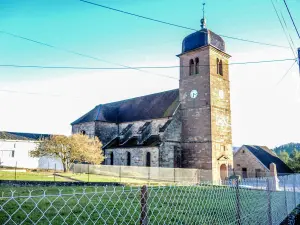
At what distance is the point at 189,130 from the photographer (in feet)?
93.5

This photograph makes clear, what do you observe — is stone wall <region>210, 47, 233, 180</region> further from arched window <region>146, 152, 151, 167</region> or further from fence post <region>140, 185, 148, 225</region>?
fence post <region>140, 185, 148, 225</region>

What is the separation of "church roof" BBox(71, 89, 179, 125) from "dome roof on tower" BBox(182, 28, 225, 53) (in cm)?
623

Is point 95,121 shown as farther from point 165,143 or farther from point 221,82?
point 221,82

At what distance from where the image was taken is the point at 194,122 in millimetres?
28141

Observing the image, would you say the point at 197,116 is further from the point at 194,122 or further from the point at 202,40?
the point at 202,40

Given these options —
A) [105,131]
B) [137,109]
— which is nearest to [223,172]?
[137,109]

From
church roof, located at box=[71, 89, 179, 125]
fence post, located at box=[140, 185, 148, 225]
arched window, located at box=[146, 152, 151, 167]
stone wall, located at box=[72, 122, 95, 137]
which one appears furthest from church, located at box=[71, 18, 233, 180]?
fence post, located at box=[140, 185, 148, 225]

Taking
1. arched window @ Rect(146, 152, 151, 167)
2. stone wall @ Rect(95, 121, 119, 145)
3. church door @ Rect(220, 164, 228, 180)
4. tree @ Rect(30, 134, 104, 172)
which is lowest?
church door @ Rect(220, 164, 228, 180)

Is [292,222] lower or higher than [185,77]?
lower

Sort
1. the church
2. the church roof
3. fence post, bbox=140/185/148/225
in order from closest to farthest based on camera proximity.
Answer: fence post, bbox=140/185/148/225
the church
the church roof

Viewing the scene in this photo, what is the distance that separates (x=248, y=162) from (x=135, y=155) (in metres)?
17.4

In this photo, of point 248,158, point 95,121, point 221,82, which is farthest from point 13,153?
point 248,158

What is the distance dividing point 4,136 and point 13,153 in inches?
118

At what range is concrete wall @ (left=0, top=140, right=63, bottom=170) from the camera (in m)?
39.2
